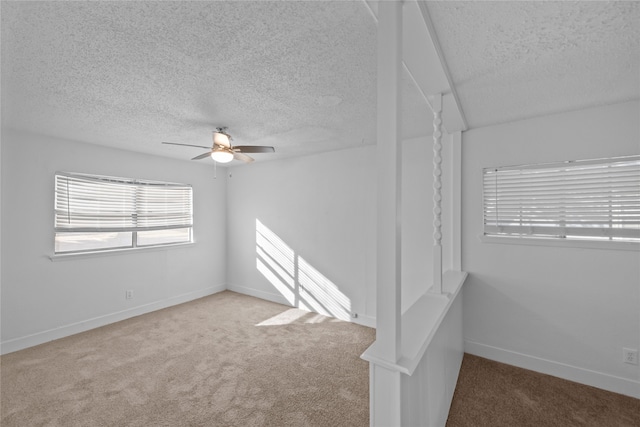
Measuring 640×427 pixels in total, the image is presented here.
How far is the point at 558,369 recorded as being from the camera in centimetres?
Answer: 248

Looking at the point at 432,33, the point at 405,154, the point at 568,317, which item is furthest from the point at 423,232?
the point at 432,33

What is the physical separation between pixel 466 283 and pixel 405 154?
1659mm

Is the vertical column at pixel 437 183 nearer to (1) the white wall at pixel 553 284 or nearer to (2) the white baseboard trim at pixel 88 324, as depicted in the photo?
(1) the white wall at pixel 553 284

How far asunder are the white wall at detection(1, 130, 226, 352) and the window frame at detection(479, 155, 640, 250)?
453 centimetres

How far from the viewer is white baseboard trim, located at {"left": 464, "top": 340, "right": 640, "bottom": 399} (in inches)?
88.0

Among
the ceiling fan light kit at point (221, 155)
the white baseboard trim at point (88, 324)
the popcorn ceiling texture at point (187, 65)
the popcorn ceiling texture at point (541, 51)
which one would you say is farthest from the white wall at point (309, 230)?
the popcorn ceiling texture at point (541, 51)

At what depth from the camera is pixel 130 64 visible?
170 centimetres

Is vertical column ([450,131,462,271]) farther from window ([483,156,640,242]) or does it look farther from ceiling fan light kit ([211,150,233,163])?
ceiling fan light kit ([211,150,233,163])

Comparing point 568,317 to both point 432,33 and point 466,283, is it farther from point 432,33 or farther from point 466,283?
point 432,33

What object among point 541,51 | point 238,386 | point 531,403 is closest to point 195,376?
point 238,386

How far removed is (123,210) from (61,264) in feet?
3.16

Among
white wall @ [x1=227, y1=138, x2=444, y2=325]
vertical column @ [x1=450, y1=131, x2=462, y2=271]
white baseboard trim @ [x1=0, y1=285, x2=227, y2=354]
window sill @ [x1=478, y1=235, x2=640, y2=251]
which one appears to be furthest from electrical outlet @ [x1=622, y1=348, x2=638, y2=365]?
white baseboard trim @ [x1=0, y1=285, x2=227, y2=354]

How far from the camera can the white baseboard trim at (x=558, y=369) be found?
88.0 inches

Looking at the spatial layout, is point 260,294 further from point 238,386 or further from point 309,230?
point 238,386
